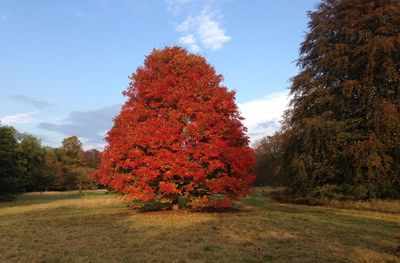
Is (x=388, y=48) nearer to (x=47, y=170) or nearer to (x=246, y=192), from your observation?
(x=246, y=192)

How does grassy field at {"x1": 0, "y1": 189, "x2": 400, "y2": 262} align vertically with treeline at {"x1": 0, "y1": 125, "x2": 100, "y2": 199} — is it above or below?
below

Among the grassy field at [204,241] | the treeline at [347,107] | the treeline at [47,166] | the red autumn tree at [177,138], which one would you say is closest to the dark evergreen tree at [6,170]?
the treeline at [47,166]

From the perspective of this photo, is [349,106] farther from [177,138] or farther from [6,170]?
[6,170]

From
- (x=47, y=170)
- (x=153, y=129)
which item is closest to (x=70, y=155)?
(x=47, y=170)

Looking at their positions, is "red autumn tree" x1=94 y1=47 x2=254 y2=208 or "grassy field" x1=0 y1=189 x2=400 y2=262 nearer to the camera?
"grassy field" x1=0 y1=189 x2=400 y2=262

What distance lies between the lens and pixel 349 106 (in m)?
32.0

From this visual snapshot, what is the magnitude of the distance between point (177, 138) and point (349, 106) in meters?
16.9

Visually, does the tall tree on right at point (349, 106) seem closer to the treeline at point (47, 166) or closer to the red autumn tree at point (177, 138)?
the red autumn tree at point (177, 138)

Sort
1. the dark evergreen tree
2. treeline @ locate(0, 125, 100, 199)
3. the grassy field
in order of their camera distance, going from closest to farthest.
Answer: the grassy field < the dark evergreen tree < treeline @ locate(0, 125, 100, 199)

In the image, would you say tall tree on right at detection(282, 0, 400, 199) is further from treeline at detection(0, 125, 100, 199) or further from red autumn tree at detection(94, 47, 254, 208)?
treeline at detection(0, 125, 100, 199)

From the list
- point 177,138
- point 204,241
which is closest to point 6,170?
point 177,138

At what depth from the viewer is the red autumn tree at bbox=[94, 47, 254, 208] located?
22141mm

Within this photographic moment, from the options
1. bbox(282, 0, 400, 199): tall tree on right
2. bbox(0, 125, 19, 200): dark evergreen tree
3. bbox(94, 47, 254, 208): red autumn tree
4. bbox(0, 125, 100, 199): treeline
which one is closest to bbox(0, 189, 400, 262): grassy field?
bbox(94, 47, 254, 208): red autumn tree

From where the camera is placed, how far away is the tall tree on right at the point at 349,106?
2892 centimetres
